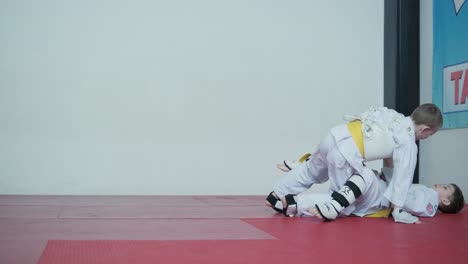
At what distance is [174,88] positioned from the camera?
568cm

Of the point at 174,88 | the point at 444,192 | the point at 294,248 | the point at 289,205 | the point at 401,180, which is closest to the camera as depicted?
the point at 294,248

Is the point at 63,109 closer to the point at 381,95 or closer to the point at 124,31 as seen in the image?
the point at 124,31

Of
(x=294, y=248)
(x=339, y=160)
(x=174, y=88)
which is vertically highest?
(x=174, y=88)

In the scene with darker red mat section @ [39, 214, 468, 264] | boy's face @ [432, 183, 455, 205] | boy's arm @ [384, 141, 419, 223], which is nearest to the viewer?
darker red mat section @ [39, 214, 468, 264]

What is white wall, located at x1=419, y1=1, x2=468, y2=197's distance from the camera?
4949mm

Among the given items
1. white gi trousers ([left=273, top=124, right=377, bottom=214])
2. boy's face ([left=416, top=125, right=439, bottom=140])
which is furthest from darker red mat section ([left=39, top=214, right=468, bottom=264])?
boy's face ([left=416, top=125, right=439, bottom=140])

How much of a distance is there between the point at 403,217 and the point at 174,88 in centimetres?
296

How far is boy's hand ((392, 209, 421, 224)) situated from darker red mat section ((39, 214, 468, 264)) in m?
0.30

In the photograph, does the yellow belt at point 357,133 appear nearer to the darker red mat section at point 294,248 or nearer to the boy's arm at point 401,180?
the boy's arm at point 401,180

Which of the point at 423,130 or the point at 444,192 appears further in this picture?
the point at 444,192

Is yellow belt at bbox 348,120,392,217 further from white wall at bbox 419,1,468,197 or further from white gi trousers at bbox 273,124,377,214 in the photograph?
white wall at bbox 419,1,468,197

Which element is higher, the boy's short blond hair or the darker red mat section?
the boy's short blond hair

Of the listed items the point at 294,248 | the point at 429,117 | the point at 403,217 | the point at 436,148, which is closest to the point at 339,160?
the point at 403,217

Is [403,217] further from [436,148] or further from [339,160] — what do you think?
[436,148]
